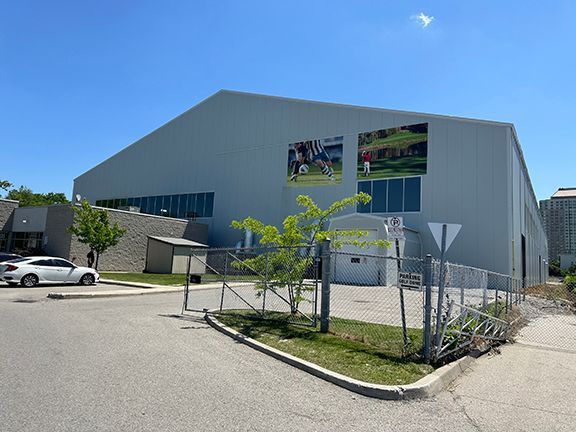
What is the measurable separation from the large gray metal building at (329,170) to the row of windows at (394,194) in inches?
3.0

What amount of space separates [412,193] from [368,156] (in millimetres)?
4792

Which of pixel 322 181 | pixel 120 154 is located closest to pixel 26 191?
pixel 120 154

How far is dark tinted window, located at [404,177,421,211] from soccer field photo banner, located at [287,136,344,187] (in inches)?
232

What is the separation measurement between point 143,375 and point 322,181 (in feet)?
103

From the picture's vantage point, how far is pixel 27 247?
33.2 meters

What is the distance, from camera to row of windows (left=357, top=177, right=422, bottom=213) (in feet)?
103

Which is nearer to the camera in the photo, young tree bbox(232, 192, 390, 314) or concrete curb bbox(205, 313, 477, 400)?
concrete curb bbox(205, 313, 477, 400)

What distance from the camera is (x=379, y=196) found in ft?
108

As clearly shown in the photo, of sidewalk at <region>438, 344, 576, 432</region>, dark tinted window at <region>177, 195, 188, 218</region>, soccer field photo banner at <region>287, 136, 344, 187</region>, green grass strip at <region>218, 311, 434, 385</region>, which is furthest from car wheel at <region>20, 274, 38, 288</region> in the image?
dark tinted window at <region>177, 195, 188, 218</region>

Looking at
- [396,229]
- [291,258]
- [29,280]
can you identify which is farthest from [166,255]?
[396,229]

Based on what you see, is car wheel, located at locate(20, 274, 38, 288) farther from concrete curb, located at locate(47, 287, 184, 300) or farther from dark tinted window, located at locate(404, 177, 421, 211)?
dark tinted window, located at locate(404, 177, 421, 211)

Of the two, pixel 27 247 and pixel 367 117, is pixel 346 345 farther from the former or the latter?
pixel 27 247

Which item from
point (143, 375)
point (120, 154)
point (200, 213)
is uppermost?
point (120, 154)

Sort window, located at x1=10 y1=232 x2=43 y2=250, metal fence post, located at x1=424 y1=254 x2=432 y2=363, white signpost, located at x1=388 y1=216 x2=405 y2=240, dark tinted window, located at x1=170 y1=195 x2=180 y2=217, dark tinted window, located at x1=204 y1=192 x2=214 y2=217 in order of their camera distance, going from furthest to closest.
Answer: dark tinted window, located at x1=170 y1=195 x2=180 y2=217
dark tinted window, located at x1=204 y1=192 x2=214 y2=217
window, located at x1=10 y1=232 x2=43 y2=250
white signpost, located at x1=388 y1=216 x2=405 y2=240
metal fence post, located at x1=424 y1=254 x2=432 y2=363
